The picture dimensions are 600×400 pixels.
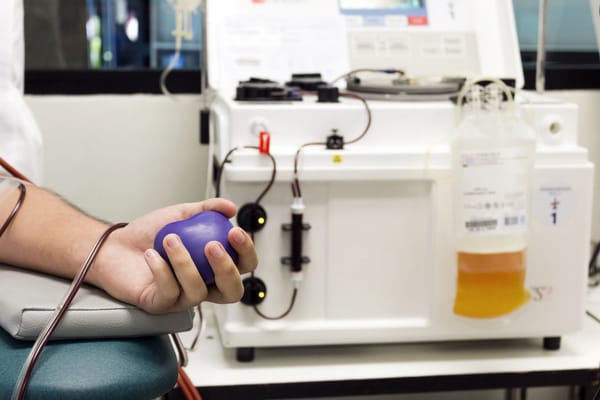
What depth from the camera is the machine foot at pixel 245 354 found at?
59.2 inches

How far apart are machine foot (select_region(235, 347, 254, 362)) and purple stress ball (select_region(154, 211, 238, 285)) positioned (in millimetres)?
683

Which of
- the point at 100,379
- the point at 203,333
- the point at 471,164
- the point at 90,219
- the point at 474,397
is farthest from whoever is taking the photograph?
the point at 474,397

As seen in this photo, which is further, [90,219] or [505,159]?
[505,159]

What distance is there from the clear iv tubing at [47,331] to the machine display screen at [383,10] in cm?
102

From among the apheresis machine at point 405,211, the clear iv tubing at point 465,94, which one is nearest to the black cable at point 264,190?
the apheresis machine at point 405,211

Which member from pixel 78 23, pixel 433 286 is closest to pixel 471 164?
pixel 433 286

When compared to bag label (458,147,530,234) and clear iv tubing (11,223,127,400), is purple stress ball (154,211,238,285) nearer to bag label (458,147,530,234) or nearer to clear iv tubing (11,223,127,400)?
clear iv tubing (11,223,127,400)

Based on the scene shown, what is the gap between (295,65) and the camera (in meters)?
1.75

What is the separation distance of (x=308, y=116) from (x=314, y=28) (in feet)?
1.27

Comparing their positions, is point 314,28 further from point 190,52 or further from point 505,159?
point 505,159

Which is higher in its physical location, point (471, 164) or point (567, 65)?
point (567, 65)

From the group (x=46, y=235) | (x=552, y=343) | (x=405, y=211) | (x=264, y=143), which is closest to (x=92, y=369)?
(x=46, y=235)

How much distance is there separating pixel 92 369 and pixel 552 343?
1052mm

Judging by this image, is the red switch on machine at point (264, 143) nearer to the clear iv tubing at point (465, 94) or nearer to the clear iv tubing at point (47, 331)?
the clear iv tubing at point (465, 94)
